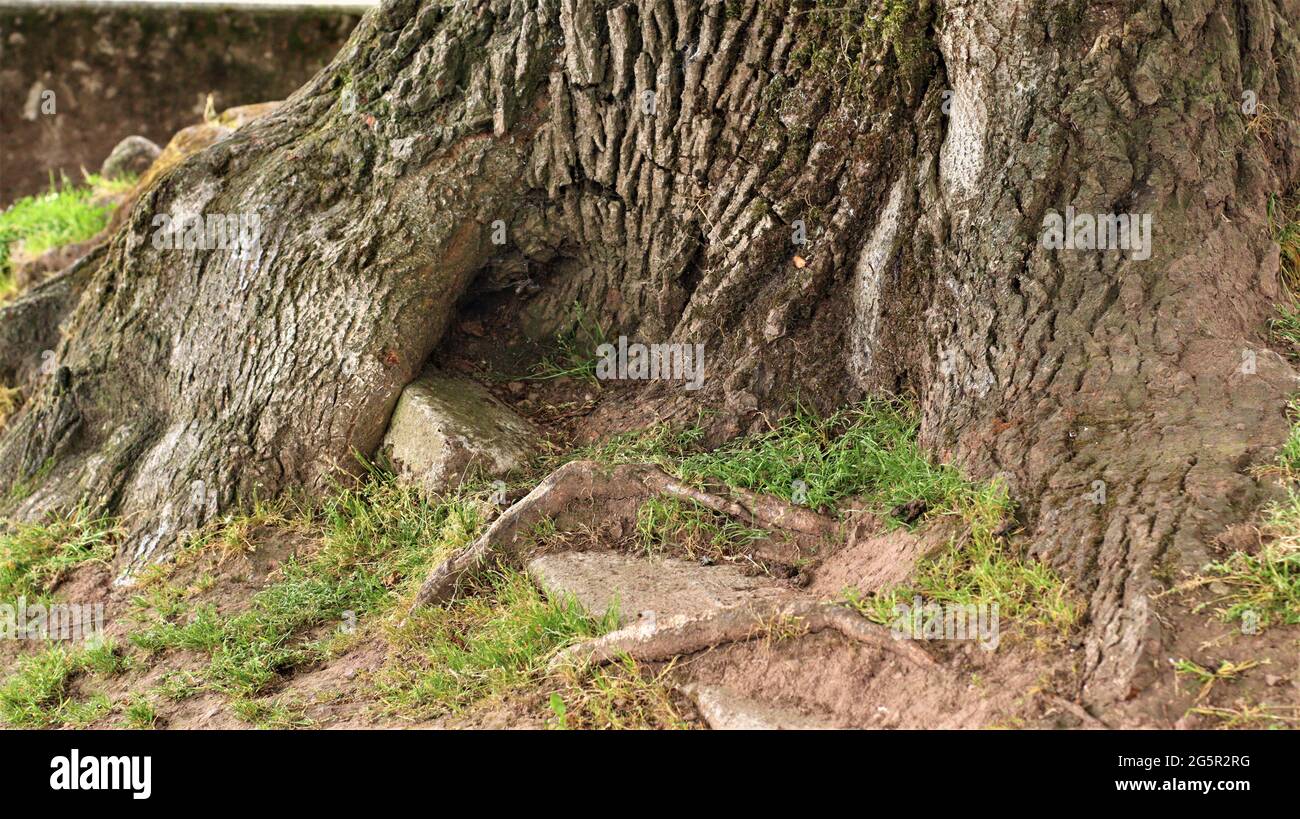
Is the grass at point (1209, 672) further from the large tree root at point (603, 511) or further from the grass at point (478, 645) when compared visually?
the grass at point (478, 645)

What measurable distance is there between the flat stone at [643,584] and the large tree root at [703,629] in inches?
2.0

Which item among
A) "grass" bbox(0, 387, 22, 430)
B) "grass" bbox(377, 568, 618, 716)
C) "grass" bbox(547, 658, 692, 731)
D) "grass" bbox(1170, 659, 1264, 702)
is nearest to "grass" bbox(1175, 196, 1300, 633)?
"grass" bbox(1170, 659, 1264, 702)

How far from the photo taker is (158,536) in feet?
17.6

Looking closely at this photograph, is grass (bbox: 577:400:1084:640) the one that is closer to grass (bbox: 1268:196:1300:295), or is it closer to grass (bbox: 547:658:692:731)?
grass (bbox: 547:658:692:731)

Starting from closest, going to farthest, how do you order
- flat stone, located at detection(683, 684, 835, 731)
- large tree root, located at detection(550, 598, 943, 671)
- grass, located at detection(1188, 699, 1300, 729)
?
grass, located at detection(1188, 699, 1300, 729) → flat stone, located at detection(683, 684, 835, 731) → large tree root, located at detection(550, 598, 943, 671)

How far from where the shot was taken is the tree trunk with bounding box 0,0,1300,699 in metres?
4.12

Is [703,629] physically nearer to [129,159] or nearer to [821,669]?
[821,669]

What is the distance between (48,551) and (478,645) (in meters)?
2.52

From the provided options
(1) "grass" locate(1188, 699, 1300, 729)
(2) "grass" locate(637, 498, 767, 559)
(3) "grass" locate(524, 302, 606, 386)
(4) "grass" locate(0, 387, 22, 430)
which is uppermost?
(3) "grass" locate(524, 302, 606, 386)

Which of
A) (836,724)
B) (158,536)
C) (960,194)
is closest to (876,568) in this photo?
(836,724)

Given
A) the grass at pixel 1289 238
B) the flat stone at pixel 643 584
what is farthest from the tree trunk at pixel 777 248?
the flat stone at pixel 643 584

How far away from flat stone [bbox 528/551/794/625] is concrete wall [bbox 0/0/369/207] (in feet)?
26.0

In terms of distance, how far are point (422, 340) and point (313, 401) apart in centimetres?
54

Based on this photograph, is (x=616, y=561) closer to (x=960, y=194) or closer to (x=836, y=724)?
(x=836, y=724)
